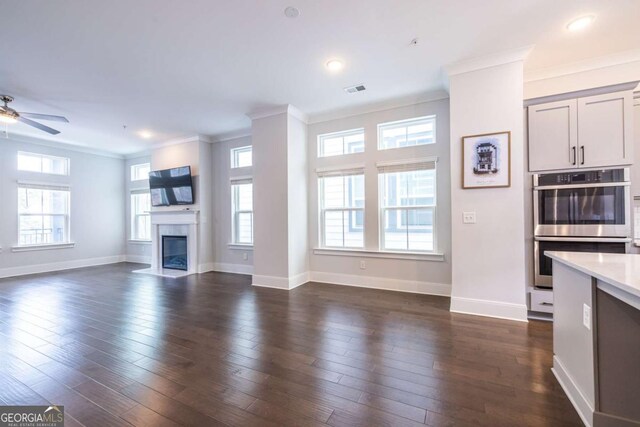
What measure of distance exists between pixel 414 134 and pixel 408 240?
1.65m

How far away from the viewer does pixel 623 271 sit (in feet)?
4.55

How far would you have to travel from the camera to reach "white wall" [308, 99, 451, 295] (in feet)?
13.2

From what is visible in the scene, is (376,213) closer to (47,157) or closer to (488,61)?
(488,61)

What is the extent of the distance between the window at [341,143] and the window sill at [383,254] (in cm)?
169

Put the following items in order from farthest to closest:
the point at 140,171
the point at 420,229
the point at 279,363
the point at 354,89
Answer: the point at 140,171 < the point at 420,229 < the point at 354,89 < the point at 279,363

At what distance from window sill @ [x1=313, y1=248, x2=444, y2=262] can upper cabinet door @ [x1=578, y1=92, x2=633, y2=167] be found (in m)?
1.98

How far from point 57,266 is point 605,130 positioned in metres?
9.95

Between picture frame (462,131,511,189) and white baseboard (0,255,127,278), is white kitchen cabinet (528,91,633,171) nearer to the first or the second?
picture frame (462,131,511,189)

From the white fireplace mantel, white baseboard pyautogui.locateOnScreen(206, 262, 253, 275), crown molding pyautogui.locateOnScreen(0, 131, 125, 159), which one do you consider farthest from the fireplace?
crown molding pyautogui.locateOnScreen(0, 131, 125, 159)

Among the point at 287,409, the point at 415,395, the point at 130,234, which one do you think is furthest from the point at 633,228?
the point at 130,234

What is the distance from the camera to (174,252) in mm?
6402

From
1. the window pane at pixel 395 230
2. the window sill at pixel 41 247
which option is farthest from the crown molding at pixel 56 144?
the window pane at pixel 395 230

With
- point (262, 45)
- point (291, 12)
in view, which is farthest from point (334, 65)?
point (291, 12)

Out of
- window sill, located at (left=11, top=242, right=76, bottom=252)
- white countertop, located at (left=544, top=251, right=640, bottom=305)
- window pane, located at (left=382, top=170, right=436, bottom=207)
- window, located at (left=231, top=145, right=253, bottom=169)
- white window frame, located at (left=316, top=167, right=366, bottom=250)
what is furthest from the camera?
window, located at (left=231, top=145, right=253, bottom=169)
